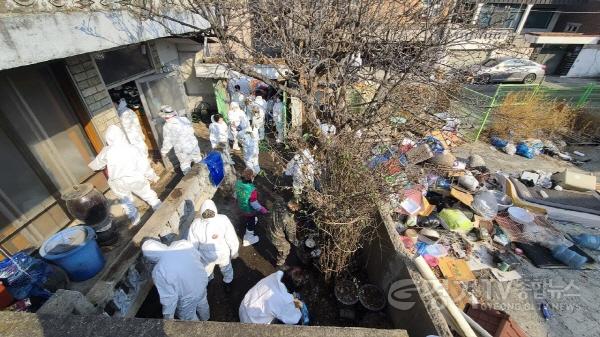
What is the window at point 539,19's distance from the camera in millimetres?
20703

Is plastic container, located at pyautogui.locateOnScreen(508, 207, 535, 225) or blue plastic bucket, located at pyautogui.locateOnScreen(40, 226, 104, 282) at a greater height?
blue plastic bucket, located at pyautogui.locateOnScreen(40, 226, 104, 282)

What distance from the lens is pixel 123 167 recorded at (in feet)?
14.3

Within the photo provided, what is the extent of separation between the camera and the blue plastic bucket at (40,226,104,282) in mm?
3129

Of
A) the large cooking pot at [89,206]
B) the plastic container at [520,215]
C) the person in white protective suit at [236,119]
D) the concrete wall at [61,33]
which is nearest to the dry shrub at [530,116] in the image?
the plastic container at [520,215]

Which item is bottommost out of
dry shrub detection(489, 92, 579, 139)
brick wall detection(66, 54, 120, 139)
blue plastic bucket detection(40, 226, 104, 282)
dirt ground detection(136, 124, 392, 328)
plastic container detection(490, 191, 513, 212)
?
dirt ground detection(136, 124, 392, 328)

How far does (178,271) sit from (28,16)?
3.22 m

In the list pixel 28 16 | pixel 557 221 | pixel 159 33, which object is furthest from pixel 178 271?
pixel 557 221

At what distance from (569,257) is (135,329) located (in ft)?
23.2

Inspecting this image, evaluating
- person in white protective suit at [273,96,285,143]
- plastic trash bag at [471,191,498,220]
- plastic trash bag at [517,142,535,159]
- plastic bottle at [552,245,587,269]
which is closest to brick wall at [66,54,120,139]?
person in white protective suit at [273,96,285,143]

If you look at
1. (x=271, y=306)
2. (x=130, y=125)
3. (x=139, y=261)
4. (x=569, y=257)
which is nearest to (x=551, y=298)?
(x=569, y=257)

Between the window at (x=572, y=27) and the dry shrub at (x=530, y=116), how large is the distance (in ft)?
57.9

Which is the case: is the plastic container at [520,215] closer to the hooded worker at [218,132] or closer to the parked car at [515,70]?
the hooded worker at [218,132]

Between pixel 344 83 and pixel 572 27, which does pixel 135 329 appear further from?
pixel 572 27

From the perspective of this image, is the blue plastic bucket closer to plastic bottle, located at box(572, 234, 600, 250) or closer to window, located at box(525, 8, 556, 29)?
plastic bottle, located at box(572, 234, 600, 250)
